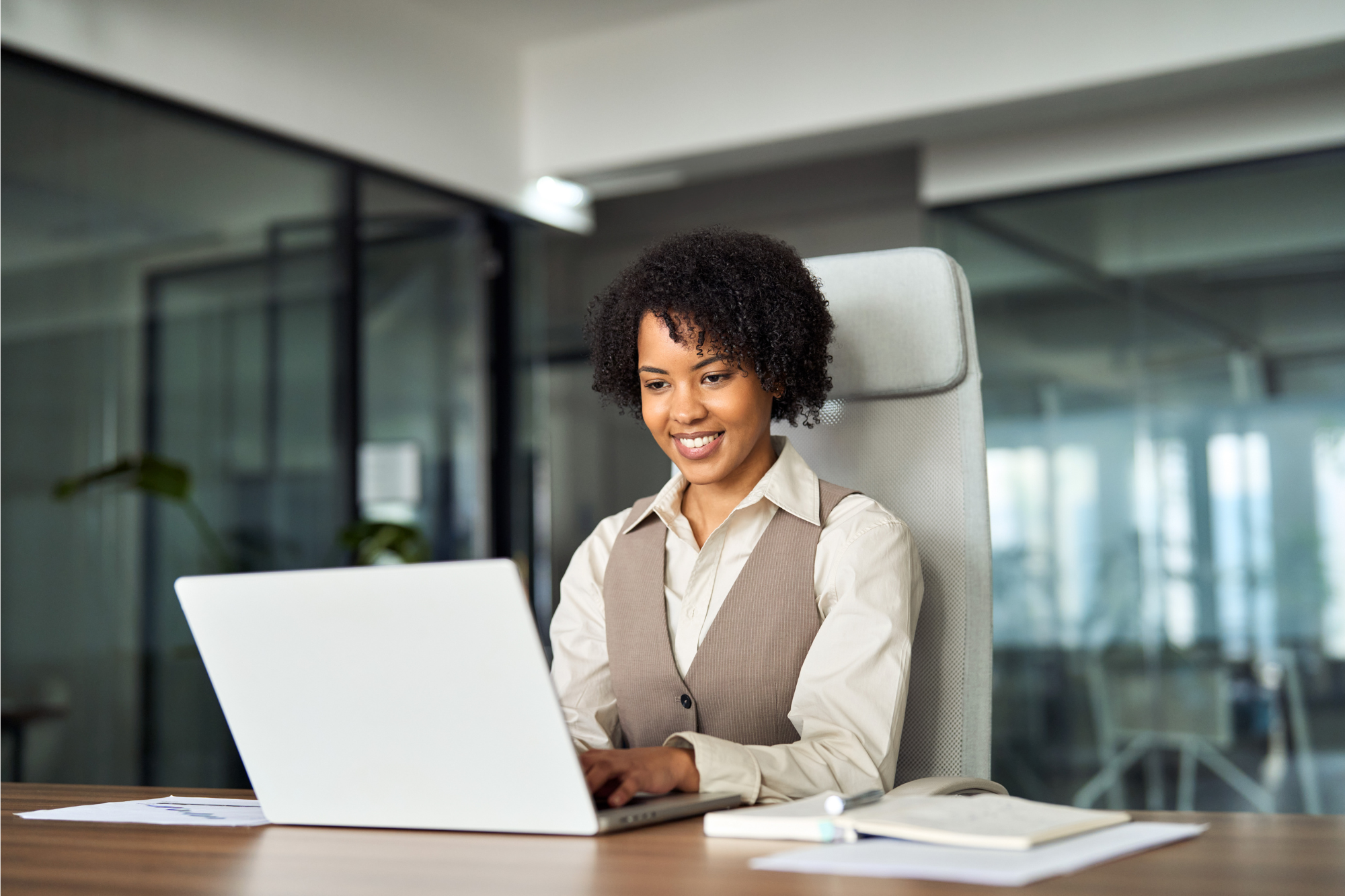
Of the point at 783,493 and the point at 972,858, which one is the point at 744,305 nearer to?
the point at 783,493

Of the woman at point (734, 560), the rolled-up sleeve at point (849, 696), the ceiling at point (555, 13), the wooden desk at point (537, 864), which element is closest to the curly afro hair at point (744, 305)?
the woman at point (734, 560)

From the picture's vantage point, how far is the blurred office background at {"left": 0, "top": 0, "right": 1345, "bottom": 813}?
302 centimetres

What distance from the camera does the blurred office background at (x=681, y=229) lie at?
3.02 meters

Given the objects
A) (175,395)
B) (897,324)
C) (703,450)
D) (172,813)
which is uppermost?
(175,395)

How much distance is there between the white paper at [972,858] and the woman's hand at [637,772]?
234 millimetres

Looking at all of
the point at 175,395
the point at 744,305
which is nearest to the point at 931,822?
the point at 744,305

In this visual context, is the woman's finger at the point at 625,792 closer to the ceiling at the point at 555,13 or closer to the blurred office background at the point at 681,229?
the blurred office background at the point at 681,229

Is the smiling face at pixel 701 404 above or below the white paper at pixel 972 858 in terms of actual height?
above

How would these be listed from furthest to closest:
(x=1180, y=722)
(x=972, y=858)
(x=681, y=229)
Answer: (x=681, y=229) → (x=1180, y=722) → (x=972, y=858)

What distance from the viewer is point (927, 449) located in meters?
1.64

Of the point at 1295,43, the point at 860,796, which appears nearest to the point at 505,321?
the point at 1295,43

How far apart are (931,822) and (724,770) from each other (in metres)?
0.29

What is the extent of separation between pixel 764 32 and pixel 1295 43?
156 centimetres

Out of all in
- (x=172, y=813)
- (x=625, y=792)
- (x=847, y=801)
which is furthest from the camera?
(x=172, y=813)
